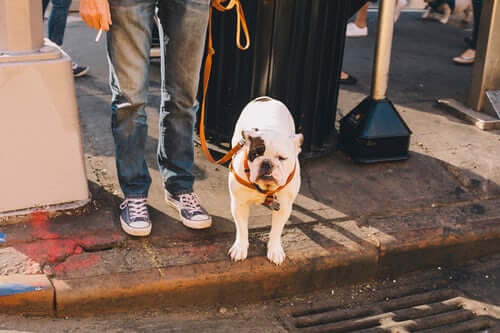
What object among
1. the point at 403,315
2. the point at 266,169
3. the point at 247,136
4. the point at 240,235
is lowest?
the point at 403,315

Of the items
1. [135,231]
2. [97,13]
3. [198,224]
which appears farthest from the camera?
[198,224]

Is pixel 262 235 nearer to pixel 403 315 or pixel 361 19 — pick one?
pixel 403 315

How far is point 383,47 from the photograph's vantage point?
397 cm

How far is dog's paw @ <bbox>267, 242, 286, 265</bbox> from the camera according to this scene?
302cm

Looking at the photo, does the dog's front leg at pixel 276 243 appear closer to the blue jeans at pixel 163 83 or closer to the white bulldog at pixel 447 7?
the blue jeans at pixel 163 83

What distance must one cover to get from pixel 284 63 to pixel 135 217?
1.29 m

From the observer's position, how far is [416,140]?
4418mm

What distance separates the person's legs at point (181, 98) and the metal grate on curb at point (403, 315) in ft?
2.34

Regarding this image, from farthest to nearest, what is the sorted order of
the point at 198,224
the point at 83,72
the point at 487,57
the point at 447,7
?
the point at 447,7 → the point at 83,72 → the point at 487,57 → the point at 198,224

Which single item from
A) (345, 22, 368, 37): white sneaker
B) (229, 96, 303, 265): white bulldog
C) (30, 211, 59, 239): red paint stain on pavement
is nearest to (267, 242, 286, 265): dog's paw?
(229, 96, 303, 265): white bulldog

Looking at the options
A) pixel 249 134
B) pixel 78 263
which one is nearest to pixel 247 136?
pixel 249 134

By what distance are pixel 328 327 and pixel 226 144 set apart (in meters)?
1.53

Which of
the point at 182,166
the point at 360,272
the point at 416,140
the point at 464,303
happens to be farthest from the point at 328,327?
the point at 416,140

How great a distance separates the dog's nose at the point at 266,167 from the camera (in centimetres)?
254
